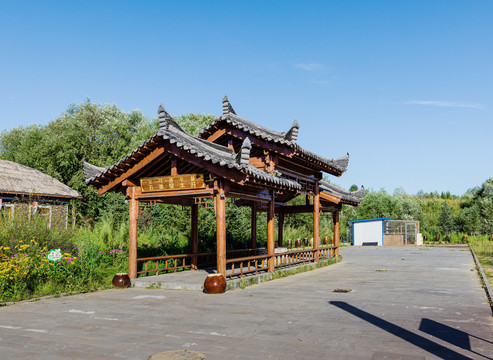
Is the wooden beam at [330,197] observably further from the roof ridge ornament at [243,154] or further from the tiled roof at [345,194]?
the roof ridge ornament at [243,154]

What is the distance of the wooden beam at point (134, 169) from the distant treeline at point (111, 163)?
8.69 m

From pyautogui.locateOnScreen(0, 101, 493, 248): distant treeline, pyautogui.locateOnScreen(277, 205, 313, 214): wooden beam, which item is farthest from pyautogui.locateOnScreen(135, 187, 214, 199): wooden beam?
pyautogui.locateOnScreen(0, 101, 493, 248): distant treeline

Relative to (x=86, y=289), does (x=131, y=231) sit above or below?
above

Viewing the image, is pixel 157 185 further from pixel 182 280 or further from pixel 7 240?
pixel 7 240

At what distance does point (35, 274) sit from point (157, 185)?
12.7ft

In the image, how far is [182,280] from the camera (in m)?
12.0

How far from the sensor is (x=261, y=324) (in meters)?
6.93

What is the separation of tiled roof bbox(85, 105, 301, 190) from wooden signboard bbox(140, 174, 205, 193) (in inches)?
32.2

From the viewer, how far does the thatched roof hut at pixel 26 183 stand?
2077cm

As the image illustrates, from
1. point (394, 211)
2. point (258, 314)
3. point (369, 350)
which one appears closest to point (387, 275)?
point (258, 314)

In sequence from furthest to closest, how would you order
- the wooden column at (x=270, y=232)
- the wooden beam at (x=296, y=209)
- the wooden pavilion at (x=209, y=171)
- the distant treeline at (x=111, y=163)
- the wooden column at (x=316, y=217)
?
the distant treeline at (x=111, y=163) → the wooden beam at (x=296, y=209) → the wooden column at (x=316, y=217) → the wooden column at (x=270, y=232) → the wooden pavilion at (x=209, y=171)

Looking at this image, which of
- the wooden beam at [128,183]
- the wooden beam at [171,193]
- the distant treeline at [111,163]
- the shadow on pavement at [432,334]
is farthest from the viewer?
the distant treeline at [111,163]

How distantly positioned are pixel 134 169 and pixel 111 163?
24614 mm

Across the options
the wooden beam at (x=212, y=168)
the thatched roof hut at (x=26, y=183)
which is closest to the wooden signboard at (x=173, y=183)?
the wooden beam at (x=212, y=168)
